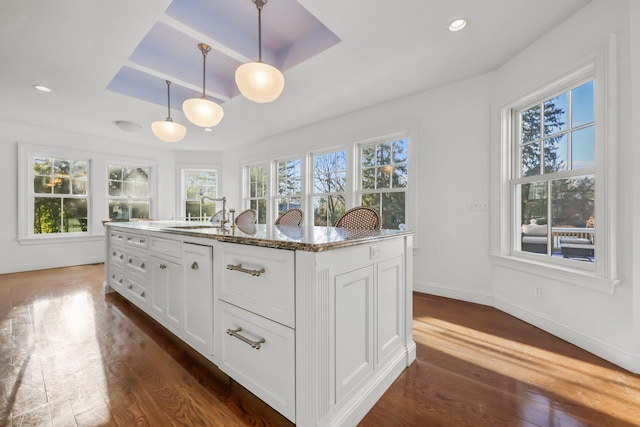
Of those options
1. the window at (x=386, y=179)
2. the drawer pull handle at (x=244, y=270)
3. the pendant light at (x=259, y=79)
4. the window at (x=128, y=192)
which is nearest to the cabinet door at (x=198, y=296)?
the drawer pull handle at (x=244, y=270)

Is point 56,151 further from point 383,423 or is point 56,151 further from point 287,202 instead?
point 383,423

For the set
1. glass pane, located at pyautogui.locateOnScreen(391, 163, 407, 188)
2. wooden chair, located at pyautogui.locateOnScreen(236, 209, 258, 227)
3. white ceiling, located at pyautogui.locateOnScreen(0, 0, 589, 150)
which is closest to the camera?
white ceiling, located at pyautogui.locateOnScreen(0, 0, 589, 150)

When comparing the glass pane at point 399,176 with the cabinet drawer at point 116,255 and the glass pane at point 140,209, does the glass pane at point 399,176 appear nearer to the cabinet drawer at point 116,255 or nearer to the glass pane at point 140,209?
the cabinet drawer at point 116,255

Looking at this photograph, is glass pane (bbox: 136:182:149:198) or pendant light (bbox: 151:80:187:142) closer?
pendant light (bbox: 151:80:187:142)

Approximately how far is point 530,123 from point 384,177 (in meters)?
1.68

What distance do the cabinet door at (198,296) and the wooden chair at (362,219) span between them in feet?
4.11

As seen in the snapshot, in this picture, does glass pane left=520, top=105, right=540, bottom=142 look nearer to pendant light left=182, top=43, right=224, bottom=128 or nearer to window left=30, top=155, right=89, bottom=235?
pendant light left=182, top=43, right=224, bottom=128

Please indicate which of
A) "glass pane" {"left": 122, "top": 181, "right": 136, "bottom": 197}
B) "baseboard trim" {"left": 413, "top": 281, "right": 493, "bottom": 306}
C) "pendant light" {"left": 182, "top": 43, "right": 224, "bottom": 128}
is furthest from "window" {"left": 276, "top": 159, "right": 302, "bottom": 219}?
"glass pane" {"left": 122, "top": 181, "right": 136, "bottom": 197}

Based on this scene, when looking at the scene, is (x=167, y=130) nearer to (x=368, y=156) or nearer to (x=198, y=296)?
(x=198, y=296)

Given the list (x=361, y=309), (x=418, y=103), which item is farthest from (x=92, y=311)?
(x=418, y=103)

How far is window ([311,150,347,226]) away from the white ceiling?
77 centimetres

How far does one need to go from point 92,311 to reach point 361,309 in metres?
2.87

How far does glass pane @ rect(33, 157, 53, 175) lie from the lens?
4.68 meters

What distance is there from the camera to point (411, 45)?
239 cm
